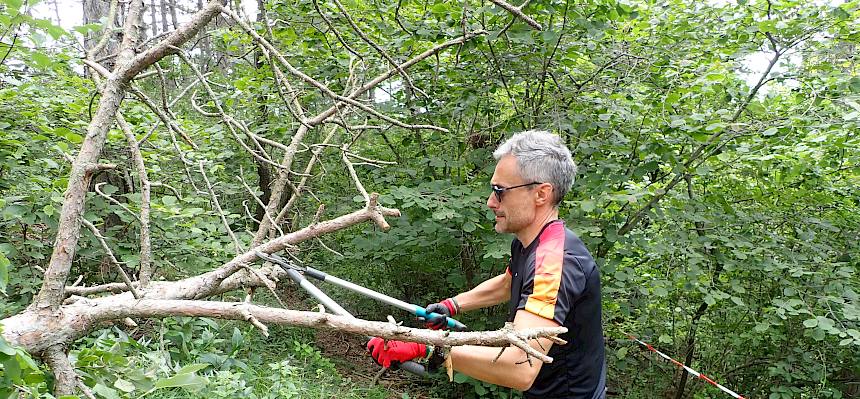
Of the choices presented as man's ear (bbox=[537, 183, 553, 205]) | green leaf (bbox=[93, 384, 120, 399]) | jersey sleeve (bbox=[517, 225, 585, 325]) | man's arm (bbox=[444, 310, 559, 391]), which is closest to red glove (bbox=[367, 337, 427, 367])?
man's arm (bbox=[444, 310, 559, 391])

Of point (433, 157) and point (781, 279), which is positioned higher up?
point (433, 157)

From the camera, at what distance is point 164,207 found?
3555mm

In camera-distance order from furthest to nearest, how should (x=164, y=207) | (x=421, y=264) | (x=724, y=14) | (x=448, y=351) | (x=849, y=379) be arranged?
1. (x=421, y=264)
2. (x=849, y=379)
3. (x=724, y=14)
4. (x=164, y=207)
5. (x=448, y=351)

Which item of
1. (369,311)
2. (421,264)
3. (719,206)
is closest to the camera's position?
(719,206)

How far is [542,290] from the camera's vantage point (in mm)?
1973

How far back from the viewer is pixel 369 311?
Answer: 6.17 meters

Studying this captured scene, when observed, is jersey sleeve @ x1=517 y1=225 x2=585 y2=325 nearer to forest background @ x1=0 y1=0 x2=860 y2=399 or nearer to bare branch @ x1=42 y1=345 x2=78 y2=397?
forest background @ x1=0 y1=0 x2=860 y2=399

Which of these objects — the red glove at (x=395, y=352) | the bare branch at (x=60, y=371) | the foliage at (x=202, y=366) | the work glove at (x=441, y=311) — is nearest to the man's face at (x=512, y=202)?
the work glove at (x=441, y=311)

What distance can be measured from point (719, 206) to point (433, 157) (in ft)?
7.32

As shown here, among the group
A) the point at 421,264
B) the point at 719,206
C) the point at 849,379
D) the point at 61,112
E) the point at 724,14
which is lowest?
the point at 849,379

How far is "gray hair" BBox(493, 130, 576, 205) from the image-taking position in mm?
2334

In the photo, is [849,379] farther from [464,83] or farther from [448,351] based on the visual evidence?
[448,351]

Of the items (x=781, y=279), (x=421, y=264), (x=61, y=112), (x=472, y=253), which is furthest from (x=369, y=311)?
(x=781, y=279)

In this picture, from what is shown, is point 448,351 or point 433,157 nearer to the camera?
point 448,351
